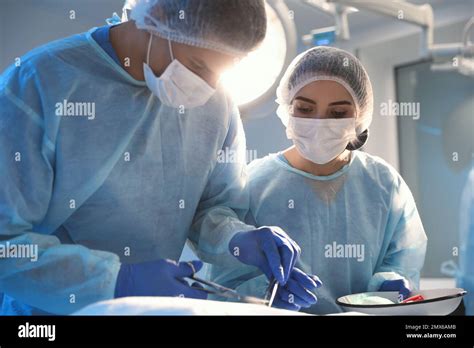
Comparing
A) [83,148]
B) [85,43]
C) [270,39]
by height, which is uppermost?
[270,39]

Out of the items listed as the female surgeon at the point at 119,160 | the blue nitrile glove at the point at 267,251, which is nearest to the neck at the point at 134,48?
the female surgeon at the point at 119,160

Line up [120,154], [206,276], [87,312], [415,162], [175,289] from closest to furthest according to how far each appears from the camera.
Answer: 1. [87,312]
2. [175,289]
3. [120,154]
4. [206,276]
5. [415,162]

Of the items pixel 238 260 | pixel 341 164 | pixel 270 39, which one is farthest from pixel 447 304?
pixel 270 39

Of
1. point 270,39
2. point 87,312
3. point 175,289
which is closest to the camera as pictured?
point 87,312

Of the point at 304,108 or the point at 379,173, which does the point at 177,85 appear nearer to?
the point at 304,108

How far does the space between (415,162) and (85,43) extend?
244cm

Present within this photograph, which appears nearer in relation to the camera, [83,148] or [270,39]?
[83,148]

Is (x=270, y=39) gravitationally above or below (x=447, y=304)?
above

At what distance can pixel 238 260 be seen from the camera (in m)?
1.66

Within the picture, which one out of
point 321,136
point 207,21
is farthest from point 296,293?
point 207,21

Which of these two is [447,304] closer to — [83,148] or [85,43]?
[83,148]

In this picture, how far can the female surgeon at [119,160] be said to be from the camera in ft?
4.46

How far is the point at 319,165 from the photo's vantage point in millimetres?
1990

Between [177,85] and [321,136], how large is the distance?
1.70ft
